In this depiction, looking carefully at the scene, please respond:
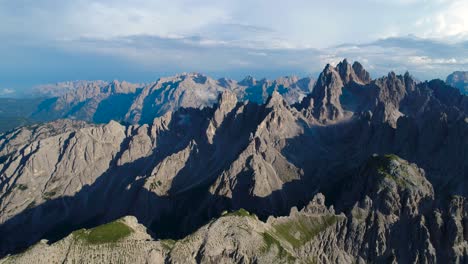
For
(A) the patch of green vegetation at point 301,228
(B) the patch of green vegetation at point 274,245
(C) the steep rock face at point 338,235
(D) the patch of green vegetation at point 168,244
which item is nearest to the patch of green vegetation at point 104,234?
(C) the steep rock face at point 338,235

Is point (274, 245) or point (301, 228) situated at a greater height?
point (274, 245)

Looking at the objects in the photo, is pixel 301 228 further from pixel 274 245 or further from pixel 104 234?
pixel 104 234

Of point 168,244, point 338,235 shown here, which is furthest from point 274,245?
point 338,235

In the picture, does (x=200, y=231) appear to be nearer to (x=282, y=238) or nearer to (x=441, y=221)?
(x=282, y=238)

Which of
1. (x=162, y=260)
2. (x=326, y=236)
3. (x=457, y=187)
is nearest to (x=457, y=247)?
(x=326, y=236)

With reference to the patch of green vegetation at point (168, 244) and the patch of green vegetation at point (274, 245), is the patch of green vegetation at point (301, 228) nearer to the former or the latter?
the patch of green vegetation at point (274, 245)

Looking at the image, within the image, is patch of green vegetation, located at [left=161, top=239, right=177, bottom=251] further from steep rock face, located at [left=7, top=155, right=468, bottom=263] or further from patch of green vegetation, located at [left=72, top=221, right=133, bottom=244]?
patch of green vegetation, located at [left=72, top=221, right=133, bottom=244]
